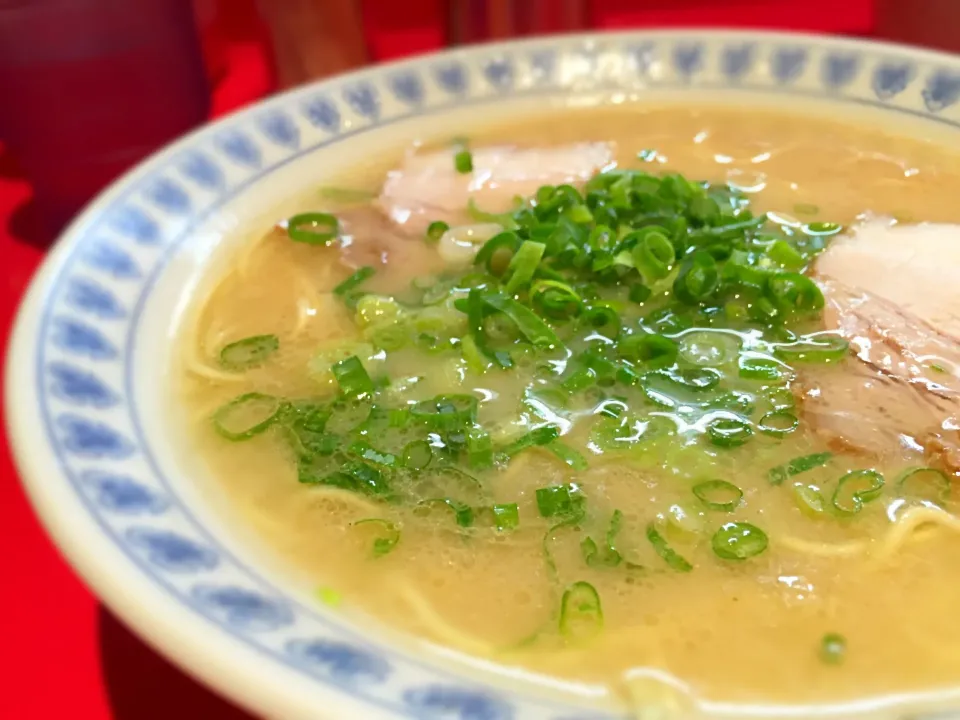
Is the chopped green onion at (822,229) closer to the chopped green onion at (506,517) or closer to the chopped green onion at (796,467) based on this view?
the chopped green onion at (796,467)

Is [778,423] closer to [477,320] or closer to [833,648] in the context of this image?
[833,648]

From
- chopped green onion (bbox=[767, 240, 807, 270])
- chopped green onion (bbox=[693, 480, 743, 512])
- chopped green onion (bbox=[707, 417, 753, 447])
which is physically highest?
chopped green onion (bbox=[767, 240, 807, 270])

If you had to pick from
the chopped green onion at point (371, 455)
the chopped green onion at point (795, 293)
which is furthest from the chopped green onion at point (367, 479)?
the chopped green onion at point (795, 293)

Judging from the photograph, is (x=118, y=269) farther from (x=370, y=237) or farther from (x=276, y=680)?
(x=276, y=680)

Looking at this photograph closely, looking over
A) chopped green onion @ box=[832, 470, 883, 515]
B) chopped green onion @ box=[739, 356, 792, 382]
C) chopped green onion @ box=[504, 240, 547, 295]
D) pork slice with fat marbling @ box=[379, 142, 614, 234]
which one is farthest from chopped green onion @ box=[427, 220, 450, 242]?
chopped green onion @ box=[832, 470, 883, 515]

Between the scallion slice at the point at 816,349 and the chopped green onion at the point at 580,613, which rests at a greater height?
the scallion slice at the point at 816,349

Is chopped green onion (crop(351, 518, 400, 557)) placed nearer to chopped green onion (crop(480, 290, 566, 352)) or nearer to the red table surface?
the red table surface

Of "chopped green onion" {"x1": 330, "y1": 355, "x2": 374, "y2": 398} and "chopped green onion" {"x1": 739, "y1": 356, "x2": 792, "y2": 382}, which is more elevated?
"chopped green onion" {"x1": 330, "y1": 355, "x2": 374, "y2": 398}

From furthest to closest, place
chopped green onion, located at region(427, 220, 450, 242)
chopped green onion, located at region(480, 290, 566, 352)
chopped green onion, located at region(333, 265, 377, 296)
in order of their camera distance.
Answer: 1. chopped green onion, located at region(427, 220, 450, 242)
2. chopped green onion, located at region(333, 265, 377, 296)
3. chopped green onion, located at region(480, 290, 566, 352)
